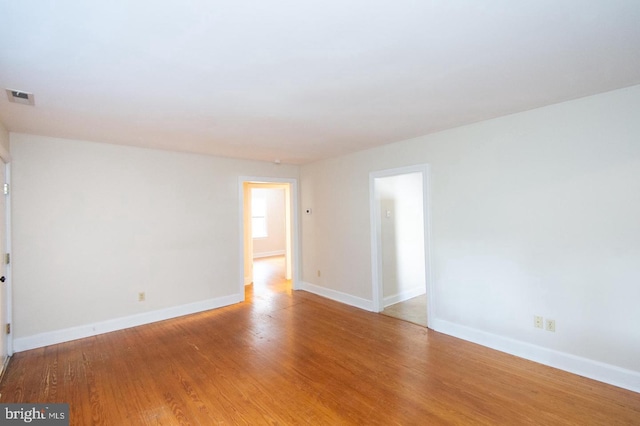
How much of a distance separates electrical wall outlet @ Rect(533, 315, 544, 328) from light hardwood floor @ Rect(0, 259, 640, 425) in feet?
1.19

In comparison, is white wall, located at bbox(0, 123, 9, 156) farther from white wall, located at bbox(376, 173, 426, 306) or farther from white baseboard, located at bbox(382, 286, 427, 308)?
white baseboard, located at bbox(382, 286, 427, 308)

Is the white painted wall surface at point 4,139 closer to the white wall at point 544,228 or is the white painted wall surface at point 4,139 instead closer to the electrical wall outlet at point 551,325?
the white wall at point 544,228

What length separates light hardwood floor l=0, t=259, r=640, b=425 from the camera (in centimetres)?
213

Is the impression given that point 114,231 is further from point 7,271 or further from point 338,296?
point 338,296

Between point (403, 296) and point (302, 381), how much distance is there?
277 centimetres

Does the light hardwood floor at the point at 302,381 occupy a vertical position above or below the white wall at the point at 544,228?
below

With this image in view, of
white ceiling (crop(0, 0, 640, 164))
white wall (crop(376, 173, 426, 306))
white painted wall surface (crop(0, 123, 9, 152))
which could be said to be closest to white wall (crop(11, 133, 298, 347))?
white painted wall surface (crop(0, 123, 9, 152))

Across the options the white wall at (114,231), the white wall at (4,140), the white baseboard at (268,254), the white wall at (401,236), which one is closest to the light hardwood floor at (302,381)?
the white wall at (114,231)

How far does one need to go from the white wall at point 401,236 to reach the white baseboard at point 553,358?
1.23 m

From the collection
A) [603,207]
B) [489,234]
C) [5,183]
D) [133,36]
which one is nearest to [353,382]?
[489,234]

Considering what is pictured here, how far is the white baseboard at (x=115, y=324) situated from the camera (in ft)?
10.7

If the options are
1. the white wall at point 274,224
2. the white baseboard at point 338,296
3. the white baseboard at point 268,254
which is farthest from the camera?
the white wall at point 274,224

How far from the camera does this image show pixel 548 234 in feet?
9.09

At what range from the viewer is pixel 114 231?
12.5 ft
